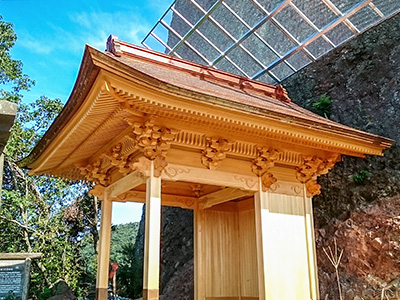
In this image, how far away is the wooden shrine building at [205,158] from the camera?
459cm

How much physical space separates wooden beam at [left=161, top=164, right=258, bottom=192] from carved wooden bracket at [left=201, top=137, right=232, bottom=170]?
11cm

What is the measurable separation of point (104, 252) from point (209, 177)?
7.19ft

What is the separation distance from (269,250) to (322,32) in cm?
586

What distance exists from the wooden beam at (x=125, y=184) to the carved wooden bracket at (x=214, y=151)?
90 cm

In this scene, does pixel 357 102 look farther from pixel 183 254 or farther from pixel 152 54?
pixel 183 254

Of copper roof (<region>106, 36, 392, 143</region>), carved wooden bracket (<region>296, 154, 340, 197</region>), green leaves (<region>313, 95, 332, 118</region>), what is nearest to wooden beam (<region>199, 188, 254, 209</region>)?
carved wooden bracket (<region>296, 154, 340, 197</region>)

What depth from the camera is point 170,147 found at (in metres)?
5.26

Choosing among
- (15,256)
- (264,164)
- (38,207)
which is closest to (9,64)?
(38,207)

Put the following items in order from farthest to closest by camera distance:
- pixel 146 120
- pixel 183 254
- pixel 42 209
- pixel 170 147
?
1. pixel 183 254
2. pixel 42 209
3. pixel 170 147
4. pixel 146 120

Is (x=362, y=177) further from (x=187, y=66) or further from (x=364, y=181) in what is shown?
(x=187, y=66)

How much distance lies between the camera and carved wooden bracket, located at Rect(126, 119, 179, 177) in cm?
482

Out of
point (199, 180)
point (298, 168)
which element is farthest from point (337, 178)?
point (199, 180)

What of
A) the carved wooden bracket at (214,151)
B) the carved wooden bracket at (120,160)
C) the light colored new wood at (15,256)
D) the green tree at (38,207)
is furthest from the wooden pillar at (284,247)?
the green tree at (38,207)

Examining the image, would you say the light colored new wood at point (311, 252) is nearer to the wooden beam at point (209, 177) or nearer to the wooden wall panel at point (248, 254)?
the wooden beam at point (209, 177)
